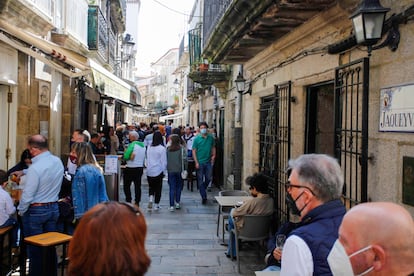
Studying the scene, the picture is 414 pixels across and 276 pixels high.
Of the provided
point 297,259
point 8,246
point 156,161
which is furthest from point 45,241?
point 156,161

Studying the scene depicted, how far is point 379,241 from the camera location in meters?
1.54

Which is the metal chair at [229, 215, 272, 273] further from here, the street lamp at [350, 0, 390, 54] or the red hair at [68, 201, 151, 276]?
the red hair at [68, 201, 151, 276]

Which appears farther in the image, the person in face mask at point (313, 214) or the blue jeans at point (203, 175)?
the blue jeans at point (203, 175)

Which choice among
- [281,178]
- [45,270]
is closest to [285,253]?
[45,270]

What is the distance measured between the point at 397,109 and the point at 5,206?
4.06 metres

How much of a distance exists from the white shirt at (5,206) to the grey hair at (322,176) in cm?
346

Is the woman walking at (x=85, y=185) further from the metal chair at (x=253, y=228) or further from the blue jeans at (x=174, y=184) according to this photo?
the blue jeans at (x=174, y=184)

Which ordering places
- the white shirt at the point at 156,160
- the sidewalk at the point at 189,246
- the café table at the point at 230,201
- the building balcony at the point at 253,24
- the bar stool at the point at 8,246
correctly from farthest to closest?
the white shirt at the point at 156,160, the café table at the point at 230,201, the sidewalk at the point at 189,246, the building balcony at the point at 253,24, the bar stool at the point at 8,246

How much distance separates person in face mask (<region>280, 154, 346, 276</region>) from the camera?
226 centimetres

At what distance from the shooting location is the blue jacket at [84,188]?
16.5 feet

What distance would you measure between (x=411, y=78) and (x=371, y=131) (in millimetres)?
709

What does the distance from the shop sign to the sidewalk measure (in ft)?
9.58

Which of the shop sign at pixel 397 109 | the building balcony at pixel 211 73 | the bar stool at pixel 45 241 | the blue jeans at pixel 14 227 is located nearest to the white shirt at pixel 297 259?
the shop sign at pixel 397 109

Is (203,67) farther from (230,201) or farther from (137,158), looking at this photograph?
(230,201)
